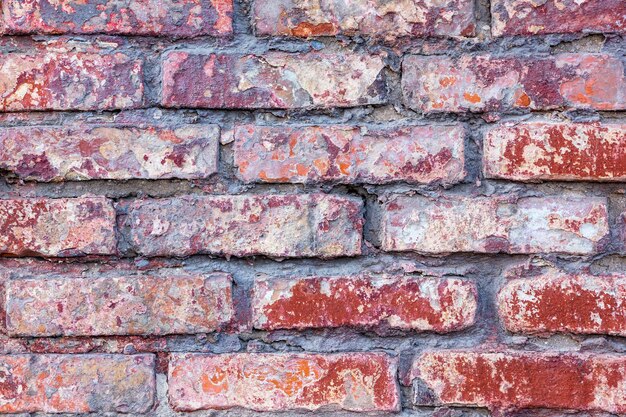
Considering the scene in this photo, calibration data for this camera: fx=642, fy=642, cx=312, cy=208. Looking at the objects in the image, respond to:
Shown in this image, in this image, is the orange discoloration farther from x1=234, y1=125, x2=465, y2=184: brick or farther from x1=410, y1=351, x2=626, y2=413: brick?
x1=410, y1=351, x2=626, y2=413: brick

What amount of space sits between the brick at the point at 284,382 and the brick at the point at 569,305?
192 mm

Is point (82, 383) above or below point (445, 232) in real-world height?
below

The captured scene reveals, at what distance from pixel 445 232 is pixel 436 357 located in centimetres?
17

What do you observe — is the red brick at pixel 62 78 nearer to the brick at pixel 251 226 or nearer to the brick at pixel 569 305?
the brick at pixel 251 226

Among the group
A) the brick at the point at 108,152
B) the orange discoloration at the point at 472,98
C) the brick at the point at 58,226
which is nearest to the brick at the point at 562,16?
the orange discoloration at the point at 472,98

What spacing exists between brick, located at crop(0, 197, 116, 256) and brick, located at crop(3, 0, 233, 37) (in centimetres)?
23

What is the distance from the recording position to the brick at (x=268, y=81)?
0.87m

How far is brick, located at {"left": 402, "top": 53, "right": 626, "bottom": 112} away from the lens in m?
0.86

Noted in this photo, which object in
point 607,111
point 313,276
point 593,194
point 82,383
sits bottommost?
point 82,383

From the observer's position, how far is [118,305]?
2.87 ft

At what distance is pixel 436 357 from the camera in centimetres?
87

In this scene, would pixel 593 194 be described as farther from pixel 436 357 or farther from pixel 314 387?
pixel 314 387

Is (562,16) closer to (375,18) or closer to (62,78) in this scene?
(375,18)

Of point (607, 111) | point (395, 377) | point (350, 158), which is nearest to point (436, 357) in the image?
point (395, 377)
